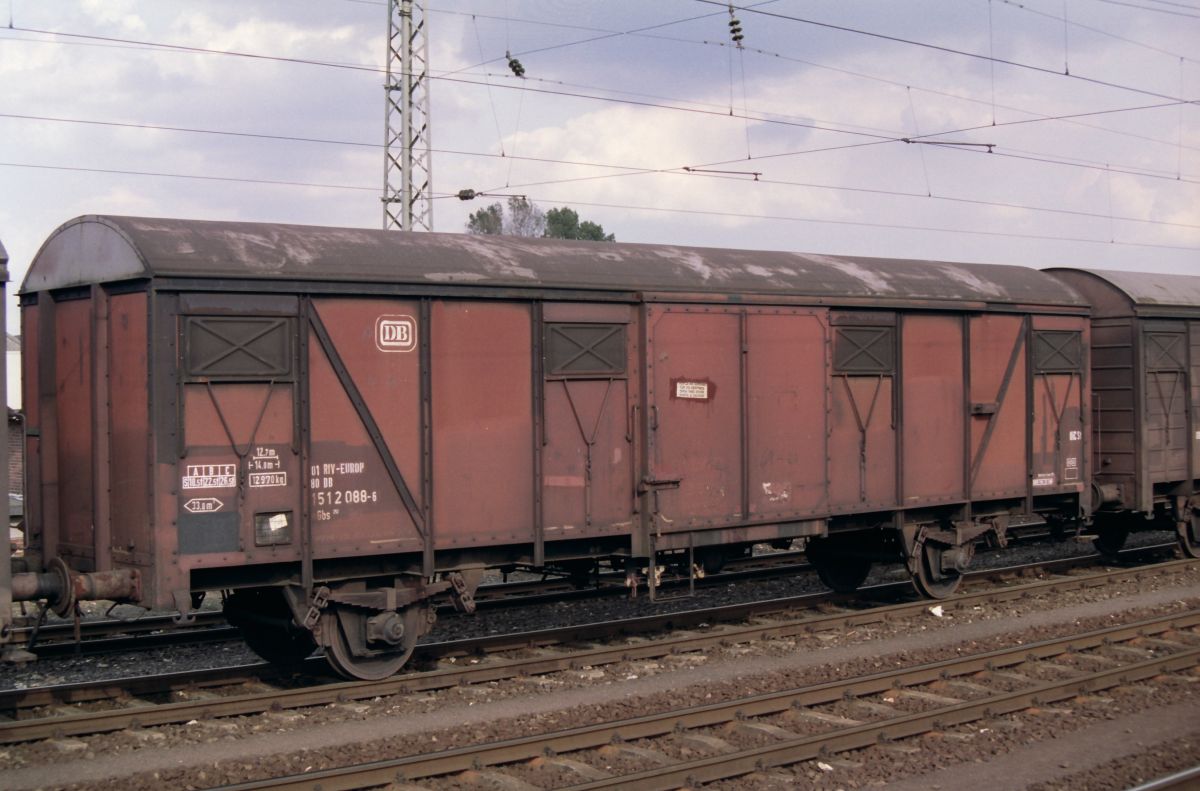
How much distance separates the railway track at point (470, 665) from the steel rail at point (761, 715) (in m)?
2.00

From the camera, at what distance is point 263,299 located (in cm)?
897

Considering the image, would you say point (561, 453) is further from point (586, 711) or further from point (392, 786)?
point (392, 786)

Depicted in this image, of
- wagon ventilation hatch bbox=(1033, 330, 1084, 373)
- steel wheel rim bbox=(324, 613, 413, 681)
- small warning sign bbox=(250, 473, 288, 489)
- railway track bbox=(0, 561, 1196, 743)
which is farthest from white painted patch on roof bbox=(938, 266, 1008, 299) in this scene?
small warning sign bbox=(250, 473, 288, 489)

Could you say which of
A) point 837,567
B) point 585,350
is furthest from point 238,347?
point 837,567

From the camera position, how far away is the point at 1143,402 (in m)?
15.4

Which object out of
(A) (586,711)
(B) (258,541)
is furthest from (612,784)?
(B) (258,541)

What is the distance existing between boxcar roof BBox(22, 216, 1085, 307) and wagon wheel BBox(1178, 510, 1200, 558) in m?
5.90

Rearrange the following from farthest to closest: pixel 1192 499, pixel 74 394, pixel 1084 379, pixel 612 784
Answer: pixel 1192 499
pixel 1084 379
pixel 74 394
pixel 612 784

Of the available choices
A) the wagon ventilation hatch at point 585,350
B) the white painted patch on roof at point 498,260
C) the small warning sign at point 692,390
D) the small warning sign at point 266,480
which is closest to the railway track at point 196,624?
the small warning sign at point 266,480

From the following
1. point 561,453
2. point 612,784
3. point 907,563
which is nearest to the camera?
point 612,784

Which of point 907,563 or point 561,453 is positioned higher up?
point 561,453

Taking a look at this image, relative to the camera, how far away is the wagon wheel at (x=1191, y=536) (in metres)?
16.4

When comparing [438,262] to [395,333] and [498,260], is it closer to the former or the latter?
[498,260]

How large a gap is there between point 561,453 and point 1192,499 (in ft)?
35.3
